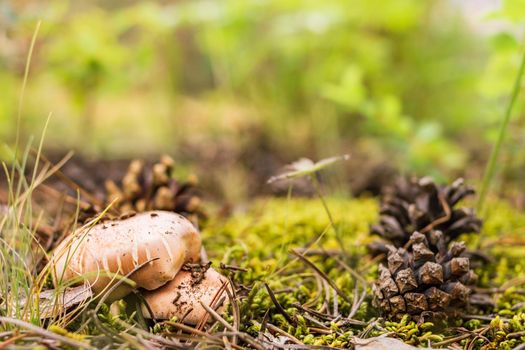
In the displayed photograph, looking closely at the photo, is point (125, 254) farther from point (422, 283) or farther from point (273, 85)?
point (273, 85)

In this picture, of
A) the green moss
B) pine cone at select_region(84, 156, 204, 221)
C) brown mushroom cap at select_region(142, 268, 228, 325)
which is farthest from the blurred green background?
brown mushroom cap at select_region(142, 268, 228, 325)

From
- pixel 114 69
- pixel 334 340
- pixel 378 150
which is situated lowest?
pixel 378 150

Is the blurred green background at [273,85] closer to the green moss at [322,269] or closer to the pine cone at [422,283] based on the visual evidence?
the green moss at [322,269]

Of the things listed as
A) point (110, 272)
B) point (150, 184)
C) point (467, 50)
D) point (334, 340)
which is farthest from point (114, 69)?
point (467, 50)

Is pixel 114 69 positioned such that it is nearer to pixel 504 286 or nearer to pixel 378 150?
pixel 378 150

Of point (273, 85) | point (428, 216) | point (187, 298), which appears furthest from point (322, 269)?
point (273, 85)

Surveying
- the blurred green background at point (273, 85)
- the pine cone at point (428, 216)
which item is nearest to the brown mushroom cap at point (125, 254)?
the pine cone at point (428, 216)
